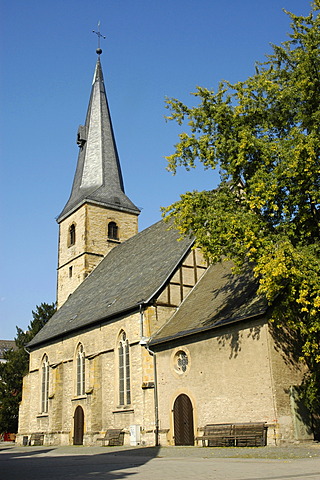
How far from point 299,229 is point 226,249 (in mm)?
2273

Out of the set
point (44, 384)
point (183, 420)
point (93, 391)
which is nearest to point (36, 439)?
point (44, 384)

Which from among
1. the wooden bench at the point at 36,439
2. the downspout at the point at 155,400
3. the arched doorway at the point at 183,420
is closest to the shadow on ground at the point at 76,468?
the arched doorway at the point at 183,420

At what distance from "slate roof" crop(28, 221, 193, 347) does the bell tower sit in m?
1.34

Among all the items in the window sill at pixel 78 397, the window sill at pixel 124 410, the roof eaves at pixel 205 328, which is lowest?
the window sill at pixel 124 410

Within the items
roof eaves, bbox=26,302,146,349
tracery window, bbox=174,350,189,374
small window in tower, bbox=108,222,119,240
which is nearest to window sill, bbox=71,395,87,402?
roof eaves, bbox=26,302,146,349

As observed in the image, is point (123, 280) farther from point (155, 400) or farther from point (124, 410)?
point (155, 400)

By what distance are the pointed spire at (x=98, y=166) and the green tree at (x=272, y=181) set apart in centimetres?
1947

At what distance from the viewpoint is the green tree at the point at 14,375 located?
37312mm

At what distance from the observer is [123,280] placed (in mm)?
25641

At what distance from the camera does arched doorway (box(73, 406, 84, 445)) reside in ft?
77.3

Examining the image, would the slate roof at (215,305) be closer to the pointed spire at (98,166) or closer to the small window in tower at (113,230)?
the small window in tower at (113,230)

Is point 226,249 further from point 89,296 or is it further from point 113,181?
point 113,181

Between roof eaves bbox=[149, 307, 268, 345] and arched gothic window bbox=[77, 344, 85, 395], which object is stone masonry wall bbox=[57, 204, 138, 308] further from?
roof eaves bbox=[149, 307, 268, 345]

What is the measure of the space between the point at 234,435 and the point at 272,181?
7864mm
